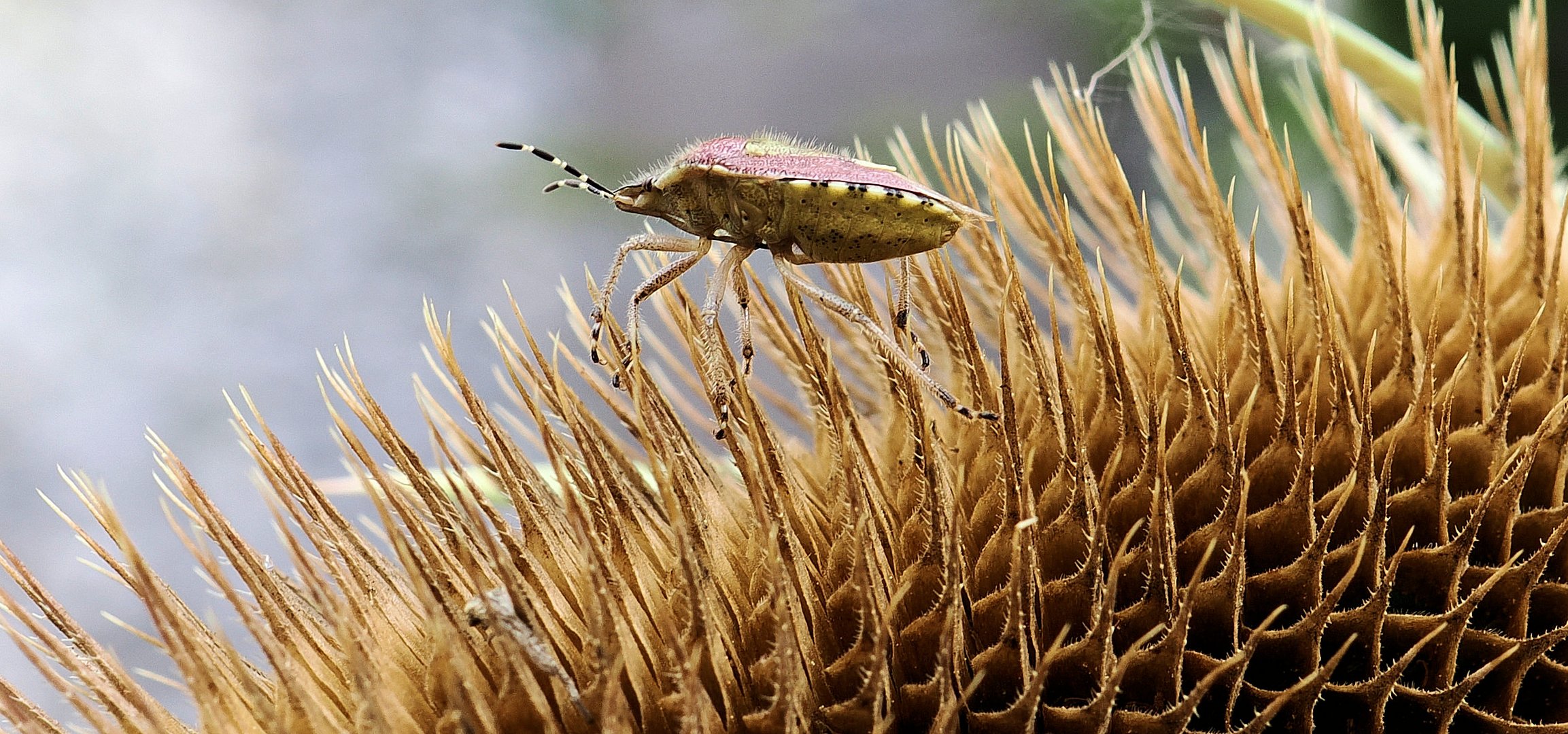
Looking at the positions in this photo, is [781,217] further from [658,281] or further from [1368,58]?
[1368,58]

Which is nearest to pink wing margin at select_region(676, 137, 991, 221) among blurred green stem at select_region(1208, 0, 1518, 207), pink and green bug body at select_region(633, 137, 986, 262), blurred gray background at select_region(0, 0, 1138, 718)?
pink and green bug body at select_region(633, 137, 986, 262)

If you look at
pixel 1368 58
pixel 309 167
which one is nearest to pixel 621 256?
pixel 1368 58

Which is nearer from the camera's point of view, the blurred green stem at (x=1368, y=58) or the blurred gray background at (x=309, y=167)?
the blurred green stem at (x=1368, y=58)

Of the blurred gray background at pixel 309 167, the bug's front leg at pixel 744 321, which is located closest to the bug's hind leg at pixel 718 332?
Result: the bug's front leg at pixel 744 321

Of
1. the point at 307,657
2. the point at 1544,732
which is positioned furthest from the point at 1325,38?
the point at 307,657

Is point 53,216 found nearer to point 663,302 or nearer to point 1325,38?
point 663,302

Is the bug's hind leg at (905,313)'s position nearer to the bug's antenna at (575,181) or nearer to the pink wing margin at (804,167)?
the pink wing margin at (804,167)

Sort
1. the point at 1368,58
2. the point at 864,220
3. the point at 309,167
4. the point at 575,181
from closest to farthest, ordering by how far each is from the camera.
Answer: the point at 864,220 < the point at 575,181 < the point at 1368,58 < the point at 309,167
